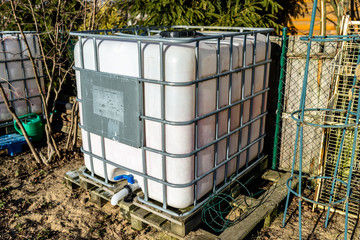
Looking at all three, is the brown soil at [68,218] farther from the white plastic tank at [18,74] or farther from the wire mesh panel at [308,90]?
the white plastic tank at [18,74]

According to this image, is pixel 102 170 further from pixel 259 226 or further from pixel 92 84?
pixel 259 226

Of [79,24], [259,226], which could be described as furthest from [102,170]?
[79,24]

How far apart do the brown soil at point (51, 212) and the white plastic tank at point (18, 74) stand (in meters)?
1.60

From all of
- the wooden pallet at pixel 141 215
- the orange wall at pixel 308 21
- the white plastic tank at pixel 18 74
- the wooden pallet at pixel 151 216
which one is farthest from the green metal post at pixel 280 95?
the white plastic tank at pixel 18 74

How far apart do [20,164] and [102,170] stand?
2.31 meters

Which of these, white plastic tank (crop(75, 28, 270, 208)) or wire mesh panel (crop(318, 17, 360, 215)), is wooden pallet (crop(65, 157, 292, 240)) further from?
wire mesh panel (crop(318, 17, 360, 215))

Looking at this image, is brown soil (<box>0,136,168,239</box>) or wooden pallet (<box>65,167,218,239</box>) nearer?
wooden pallet (<box>65,167,218,239</box>)

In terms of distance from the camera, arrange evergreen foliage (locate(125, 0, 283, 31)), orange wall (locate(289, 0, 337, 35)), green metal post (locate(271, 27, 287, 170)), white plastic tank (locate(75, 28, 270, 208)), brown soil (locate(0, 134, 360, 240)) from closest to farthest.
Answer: white plastic tank (locate(75, 28, 270, 208))
brown soil (locate(0, 134, 360, 240))
green metal post (locate(271, 27, 287, 170))
evergreen foliage (locate(125, 0, 283, 31))
orange wall (locate(289, 0, 337, 35))

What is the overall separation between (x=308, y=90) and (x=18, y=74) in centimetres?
517

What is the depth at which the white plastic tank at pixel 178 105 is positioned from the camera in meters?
3.15

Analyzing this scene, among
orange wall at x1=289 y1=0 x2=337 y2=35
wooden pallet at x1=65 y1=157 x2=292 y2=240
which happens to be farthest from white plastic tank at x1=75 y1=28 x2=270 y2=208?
orange wall at x1=289 y1=0 x2=337 y2=35

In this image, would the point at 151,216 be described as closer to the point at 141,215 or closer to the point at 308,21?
the point at 141,215

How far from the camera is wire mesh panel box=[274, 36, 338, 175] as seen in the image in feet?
15.2

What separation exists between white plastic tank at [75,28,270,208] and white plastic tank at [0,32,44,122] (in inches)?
122
